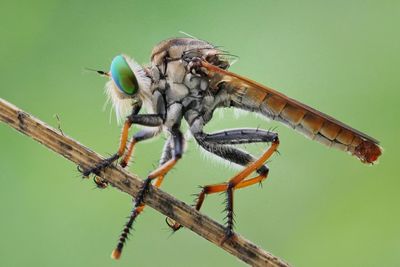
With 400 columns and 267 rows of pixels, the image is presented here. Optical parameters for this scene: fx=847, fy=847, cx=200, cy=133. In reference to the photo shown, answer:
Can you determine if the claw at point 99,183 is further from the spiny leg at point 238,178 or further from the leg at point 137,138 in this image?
the spiny leg at point 238,178

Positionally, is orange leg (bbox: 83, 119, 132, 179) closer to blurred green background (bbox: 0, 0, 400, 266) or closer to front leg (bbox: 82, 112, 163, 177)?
front leg (bbox: 82, 112, 163, 177)

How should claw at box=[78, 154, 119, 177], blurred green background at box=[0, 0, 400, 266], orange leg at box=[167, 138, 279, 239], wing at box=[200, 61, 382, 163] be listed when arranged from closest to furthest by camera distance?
claw at box=[78, 154, 119, 177] < orange leg at box=[167, 138, 279, 239] < wing at box=[200, 61, 382, 163] < blurred green background at box=[0, 0, 400, 266]

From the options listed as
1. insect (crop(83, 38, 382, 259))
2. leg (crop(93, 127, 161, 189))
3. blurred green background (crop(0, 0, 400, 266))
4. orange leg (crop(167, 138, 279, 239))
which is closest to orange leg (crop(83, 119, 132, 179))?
insect (crop(83, 38, 382, 259))

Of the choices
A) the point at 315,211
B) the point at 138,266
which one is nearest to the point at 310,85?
the point at 315,211

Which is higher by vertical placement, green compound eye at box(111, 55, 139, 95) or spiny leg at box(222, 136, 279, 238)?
green compound eye at box(111, 55, 139, 95)

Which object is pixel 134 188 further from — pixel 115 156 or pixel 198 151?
pixel 198 151

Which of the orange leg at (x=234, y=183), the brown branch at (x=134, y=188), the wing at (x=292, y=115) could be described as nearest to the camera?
the brown branch at (x=134, y=188)

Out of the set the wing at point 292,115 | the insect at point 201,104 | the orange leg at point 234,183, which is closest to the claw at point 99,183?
the insect at point 201,104

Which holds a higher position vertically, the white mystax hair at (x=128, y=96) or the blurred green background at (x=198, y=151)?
the white mystax hair at (x=128, y=96)

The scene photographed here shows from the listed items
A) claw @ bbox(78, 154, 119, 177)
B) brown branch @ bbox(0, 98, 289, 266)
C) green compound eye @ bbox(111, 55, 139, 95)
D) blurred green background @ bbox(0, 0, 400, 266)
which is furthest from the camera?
blurred green background @ bbox(0, 0, 400, 266)
